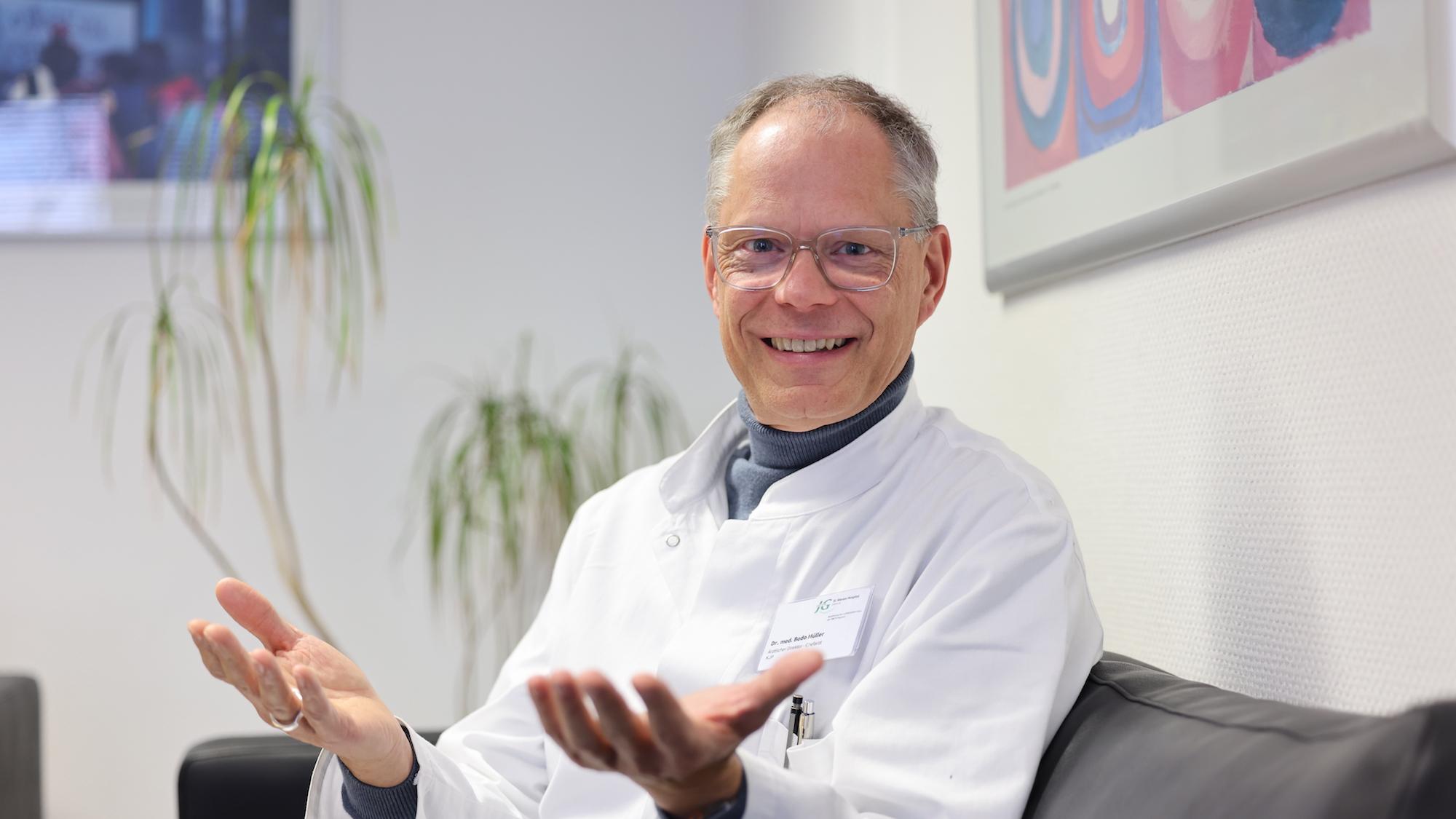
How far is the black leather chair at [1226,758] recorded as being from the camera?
1.98ft

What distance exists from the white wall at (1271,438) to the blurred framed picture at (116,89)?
2.23 m

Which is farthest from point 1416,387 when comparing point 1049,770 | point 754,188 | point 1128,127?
point 754,188

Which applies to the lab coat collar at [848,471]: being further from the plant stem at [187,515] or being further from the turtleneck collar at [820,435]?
the plant stem at [187,515]

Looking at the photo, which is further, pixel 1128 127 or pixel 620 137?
pixel 620 137

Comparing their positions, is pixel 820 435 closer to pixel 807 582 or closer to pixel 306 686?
pixel 807 582

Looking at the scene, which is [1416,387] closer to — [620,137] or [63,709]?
[620,137]

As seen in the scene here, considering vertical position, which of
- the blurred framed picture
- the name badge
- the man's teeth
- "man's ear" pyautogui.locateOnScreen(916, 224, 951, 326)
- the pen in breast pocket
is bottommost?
the pen in breast pocket

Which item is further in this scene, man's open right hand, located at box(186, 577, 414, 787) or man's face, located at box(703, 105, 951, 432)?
man's face, located at box(703, 105, 951, 432)

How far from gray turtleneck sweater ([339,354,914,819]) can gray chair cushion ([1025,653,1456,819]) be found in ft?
1.26

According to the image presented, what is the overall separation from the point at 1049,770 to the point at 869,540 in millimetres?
327

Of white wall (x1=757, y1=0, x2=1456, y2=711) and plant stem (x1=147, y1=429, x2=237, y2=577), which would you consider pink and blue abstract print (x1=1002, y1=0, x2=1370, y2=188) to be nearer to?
white wall (x1=757, y1=0, x2=1456, y2=711)

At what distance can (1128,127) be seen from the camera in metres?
1.35

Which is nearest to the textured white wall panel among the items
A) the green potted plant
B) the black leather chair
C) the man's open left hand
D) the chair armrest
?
the black leather chair

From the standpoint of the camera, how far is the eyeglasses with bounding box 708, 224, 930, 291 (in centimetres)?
132
